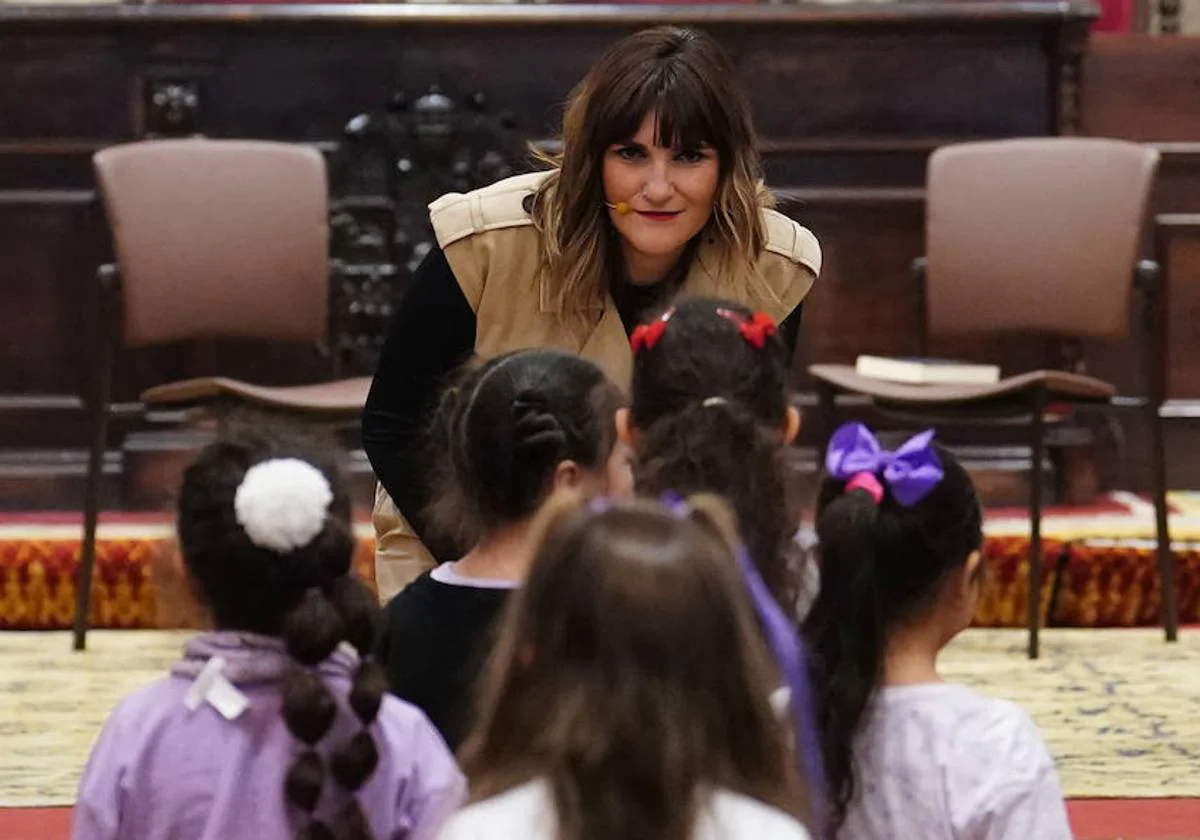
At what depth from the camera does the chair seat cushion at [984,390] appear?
12.8ft

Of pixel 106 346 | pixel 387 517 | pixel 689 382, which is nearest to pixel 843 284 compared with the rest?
pixel 106 346

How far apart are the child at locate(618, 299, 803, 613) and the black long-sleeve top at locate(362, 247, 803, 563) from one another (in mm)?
535

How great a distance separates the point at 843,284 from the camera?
16.1ft

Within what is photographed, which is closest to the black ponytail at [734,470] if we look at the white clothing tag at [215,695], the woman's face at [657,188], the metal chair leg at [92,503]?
the white clothing tag at [215,695]

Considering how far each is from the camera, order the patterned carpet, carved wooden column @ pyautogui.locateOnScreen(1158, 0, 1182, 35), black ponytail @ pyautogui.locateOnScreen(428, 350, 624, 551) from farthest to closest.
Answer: carved wooden column @ pyautogui.locateOnScreen(1158, 0, 1182, 35) < the patterned carpet < black ponytail @ pyautogui.locateOnScreen(428, 350, 624, 551)

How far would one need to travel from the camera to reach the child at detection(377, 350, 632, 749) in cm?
197

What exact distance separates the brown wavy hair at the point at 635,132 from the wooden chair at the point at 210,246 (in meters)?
1.63

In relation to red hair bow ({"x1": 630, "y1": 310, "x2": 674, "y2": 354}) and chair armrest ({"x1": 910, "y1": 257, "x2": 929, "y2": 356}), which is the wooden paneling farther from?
red hair bow ({"x1": 630, "y1": 310, "x2": 674, "y2": 354})

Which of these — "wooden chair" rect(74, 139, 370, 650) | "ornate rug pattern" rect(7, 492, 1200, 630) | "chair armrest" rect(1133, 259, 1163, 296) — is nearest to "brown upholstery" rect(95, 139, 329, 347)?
"wooden chair" rect(74, 139, 370, 650)

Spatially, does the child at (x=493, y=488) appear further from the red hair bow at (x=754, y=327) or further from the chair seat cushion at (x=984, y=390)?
the chair seat cushion at (x=984, y=390)

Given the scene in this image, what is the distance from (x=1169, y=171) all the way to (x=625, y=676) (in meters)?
4.01

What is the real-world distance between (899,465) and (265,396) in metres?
→ 2.31

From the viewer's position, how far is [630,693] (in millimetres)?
1259

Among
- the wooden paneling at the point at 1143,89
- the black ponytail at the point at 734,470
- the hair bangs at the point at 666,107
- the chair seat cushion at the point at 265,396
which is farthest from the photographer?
the wooden paneling at the point at 1143,89
